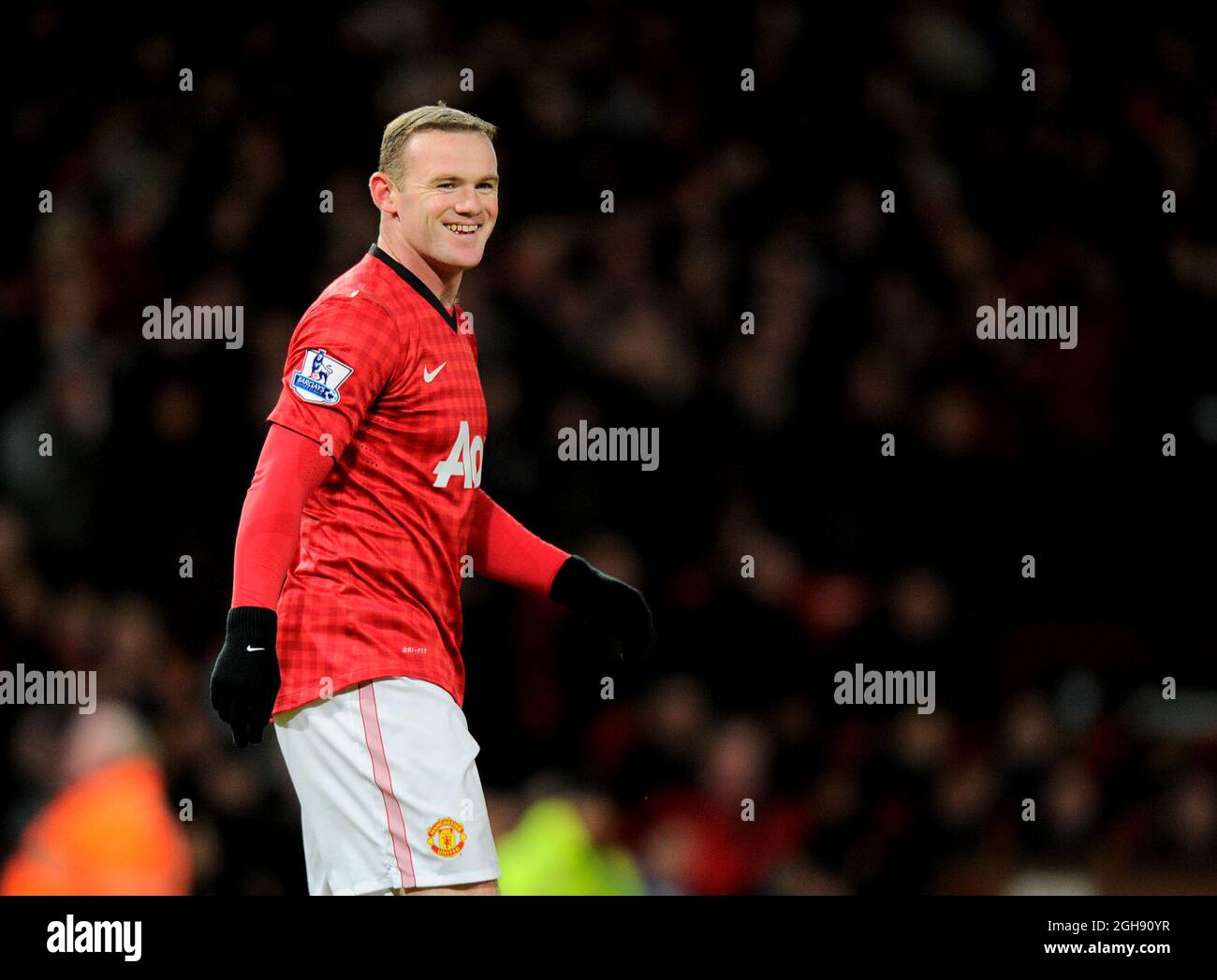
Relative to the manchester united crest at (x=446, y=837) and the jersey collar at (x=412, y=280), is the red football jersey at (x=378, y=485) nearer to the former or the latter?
the jersey collar at (x=412, y=280)

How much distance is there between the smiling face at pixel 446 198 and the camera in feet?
8.73

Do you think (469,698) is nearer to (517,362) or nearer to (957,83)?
(517,362)

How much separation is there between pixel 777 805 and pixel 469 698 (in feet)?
2.99

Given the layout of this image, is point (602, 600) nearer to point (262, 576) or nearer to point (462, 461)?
point (462, 461)

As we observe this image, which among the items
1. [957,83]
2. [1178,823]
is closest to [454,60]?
[957,83]

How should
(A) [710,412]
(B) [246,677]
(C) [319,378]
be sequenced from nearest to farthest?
(B) [246,677] < (C) [319,378] < (A) [710,412]

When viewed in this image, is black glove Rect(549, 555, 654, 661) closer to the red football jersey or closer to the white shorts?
the red football jersey

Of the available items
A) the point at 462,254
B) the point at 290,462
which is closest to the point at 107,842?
the point at 290,462

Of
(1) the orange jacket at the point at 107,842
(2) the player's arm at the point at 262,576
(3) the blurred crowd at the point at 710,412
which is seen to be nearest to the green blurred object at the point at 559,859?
(3) the blurred crowd at the point at 710,412

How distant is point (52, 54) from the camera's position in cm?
488

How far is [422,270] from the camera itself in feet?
8.76

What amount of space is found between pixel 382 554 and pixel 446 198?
635mm

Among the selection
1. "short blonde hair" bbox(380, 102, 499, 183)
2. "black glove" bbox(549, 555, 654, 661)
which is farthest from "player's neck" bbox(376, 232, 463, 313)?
"black glove" bbox(549, 555, 654, 661)

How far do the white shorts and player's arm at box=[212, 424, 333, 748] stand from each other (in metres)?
0.14
